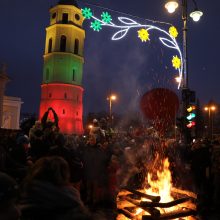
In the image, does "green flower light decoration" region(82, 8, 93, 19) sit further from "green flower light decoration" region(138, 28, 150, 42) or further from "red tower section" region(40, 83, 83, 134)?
"red tower section" region(40, 83, 83, 134)

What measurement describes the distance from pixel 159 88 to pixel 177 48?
10.2 ft

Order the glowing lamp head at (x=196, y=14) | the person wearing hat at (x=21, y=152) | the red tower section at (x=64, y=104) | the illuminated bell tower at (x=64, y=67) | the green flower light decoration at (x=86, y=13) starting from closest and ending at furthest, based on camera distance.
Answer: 1. the person wearing hat at (x=21, y=152)
2. the green flower light decoration at (x=86, y=13)
3. the glowing lamp head at (x=196, y=14)
4. the red tower section at (x=64, y=104)
5. the illuminated bell tower at (x=64, y=67)

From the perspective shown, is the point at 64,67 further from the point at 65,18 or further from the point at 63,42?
the point at 65,18

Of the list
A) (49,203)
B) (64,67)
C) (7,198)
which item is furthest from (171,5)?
(64,67)

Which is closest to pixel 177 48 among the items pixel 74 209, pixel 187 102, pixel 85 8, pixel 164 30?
pixel 164 30

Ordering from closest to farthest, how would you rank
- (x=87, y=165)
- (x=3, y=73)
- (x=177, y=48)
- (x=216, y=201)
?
(x=87, y=165) → (x=216, y=201) → (x=177, y=48) → (x=3, y=73)

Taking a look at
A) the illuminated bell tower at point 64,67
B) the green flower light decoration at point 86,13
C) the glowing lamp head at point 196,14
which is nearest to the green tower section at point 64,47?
the illuminated bell tower at point 64,67

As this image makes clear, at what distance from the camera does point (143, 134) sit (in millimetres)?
16391

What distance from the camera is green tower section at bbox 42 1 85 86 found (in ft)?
165

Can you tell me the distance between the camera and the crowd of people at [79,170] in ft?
9.62

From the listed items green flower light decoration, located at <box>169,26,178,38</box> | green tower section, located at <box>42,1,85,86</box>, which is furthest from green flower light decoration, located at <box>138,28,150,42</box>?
green tower section, located at <box>42,1,85,86</box>

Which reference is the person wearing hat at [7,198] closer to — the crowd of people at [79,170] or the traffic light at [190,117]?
the crowd of people at [79,170]

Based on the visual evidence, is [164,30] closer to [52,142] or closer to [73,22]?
[52,142]

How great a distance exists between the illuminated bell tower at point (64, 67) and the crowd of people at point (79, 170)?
35.0 metres
